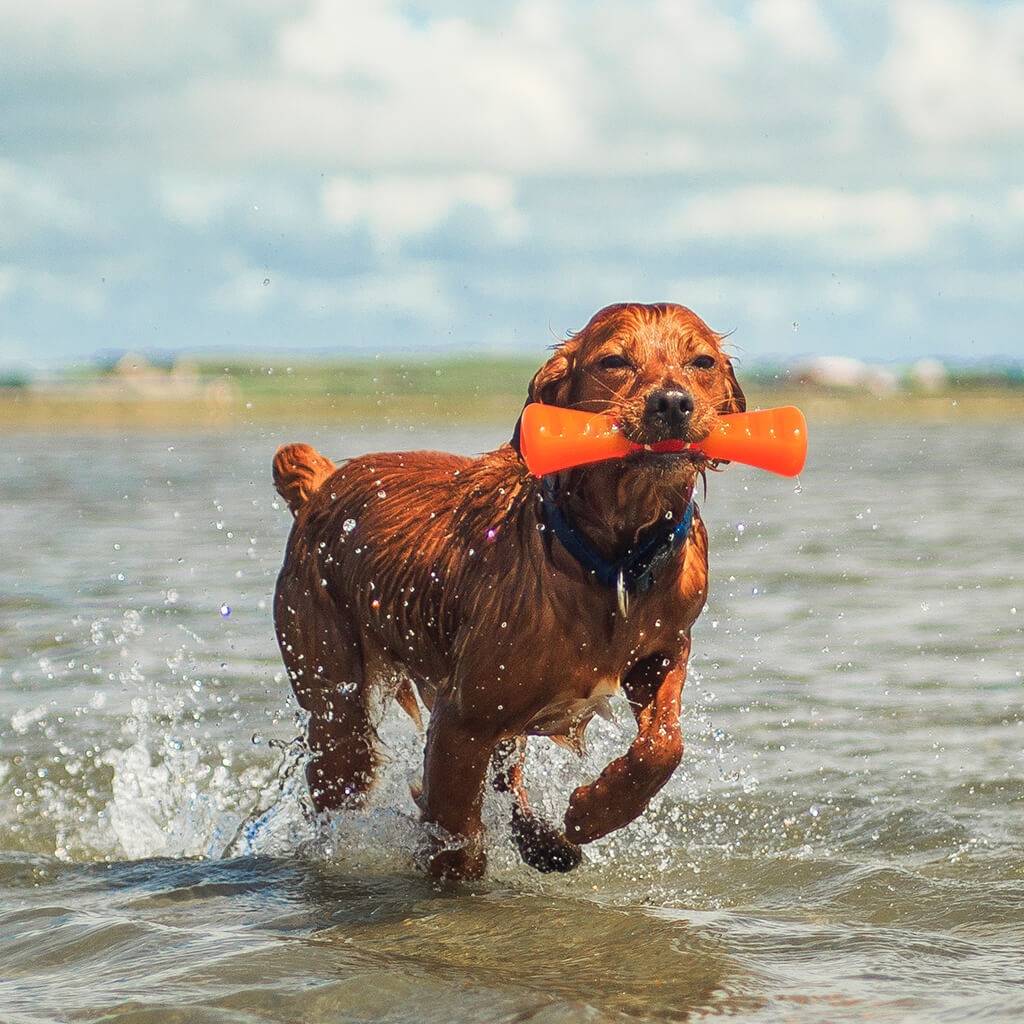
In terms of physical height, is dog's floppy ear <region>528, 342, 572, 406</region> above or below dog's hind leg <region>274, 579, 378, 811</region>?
above

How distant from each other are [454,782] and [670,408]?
5.44 ft

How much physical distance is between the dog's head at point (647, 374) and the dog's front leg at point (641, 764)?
966 mm

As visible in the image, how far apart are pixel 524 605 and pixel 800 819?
246 cm

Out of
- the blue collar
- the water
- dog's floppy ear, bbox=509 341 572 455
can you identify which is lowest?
the water

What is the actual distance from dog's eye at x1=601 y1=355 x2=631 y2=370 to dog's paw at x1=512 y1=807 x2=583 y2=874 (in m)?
1.95

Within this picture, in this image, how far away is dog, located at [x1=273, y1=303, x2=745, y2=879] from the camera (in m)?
5.34

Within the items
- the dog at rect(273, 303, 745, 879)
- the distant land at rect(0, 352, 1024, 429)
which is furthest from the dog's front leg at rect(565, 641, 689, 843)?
the distant land at rect(0, 352, 1024, 429)

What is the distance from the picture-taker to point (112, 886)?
22.0 ft

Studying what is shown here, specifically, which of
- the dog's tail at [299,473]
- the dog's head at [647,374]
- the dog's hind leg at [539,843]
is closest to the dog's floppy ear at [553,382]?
the dog's head at [647,374]

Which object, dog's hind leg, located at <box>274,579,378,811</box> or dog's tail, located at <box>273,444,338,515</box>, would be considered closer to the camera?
dog's hind leg, located at <box>274,579,378,811</box>

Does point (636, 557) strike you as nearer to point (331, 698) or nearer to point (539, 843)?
point (539, 843)

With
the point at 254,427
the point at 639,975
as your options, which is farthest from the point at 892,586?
the point at 254,427

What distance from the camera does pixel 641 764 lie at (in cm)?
553

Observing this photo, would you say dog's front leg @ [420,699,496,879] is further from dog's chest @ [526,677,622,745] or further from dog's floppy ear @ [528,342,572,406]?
dog's floppy ear @ [528,342,572,406]
